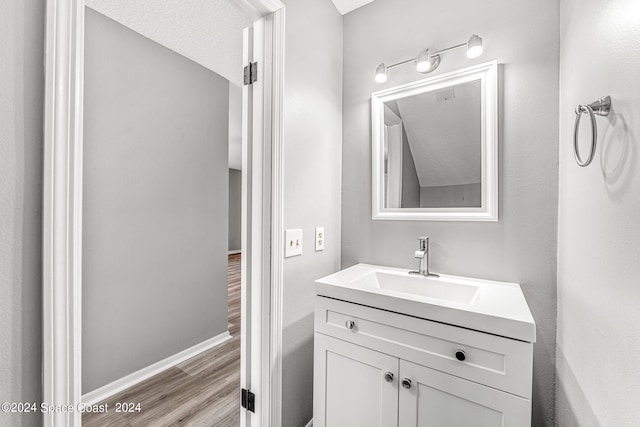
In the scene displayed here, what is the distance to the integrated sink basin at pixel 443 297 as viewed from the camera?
2.83 ft

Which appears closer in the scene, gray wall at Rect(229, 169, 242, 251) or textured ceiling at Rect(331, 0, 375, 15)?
textured ceiling at Rect(331, 0, 375, 15)

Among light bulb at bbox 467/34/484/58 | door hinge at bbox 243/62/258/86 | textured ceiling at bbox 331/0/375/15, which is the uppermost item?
textured ceiling at bbox 331/0/375/15

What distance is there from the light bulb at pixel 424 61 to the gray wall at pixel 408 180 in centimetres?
33

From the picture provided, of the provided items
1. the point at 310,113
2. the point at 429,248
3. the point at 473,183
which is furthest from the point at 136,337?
the point at 473,183

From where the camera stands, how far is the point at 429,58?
139 cm

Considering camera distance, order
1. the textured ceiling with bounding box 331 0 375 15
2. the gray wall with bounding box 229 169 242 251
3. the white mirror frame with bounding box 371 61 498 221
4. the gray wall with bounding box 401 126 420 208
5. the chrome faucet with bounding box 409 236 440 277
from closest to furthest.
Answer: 1. the white mirror frame with bounding box 371 61 498 221
2. the chrome faucet with bounding box 409 236 440 277
3. the gray wall with bounding box 401 126 420 208
4. the textured ceiling with bounding box 331 0 375 15
5. the gray wall with bounding box 229 169 242 251

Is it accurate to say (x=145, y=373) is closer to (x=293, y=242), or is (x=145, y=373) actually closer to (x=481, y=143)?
(x=293, y=242)

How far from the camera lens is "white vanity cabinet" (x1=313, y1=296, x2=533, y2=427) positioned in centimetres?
84

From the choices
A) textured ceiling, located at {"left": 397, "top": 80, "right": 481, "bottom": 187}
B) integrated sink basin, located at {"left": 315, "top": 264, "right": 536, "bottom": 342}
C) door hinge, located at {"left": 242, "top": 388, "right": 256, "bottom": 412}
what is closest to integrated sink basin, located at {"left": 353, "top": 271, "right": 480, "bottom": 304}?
integrated sink basin, located at {"left": 315, "top": 264, "right": 536, "bottom": 342}

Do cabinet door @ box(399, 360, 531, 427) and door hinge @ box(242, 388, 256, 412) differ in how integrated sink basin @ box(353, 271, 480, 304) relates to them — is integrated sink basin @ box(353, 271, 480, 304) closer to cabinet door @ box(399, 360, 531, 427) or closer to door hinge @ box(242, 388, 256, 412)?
cabinet door @ box(399, 360, 531, 427)

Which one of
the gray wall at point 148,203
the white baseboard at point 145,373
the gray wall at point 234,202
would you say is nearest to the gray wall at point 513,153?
the gray wall at point 148,203

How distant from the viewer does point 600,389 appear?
0.73 meters

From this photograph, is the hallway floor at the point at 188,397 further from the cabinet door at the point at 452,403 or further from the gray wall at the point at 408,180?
the gray wall at the point at 408,180

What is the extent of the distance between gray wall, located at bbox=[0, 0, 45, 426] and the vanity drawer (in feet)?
3.00
